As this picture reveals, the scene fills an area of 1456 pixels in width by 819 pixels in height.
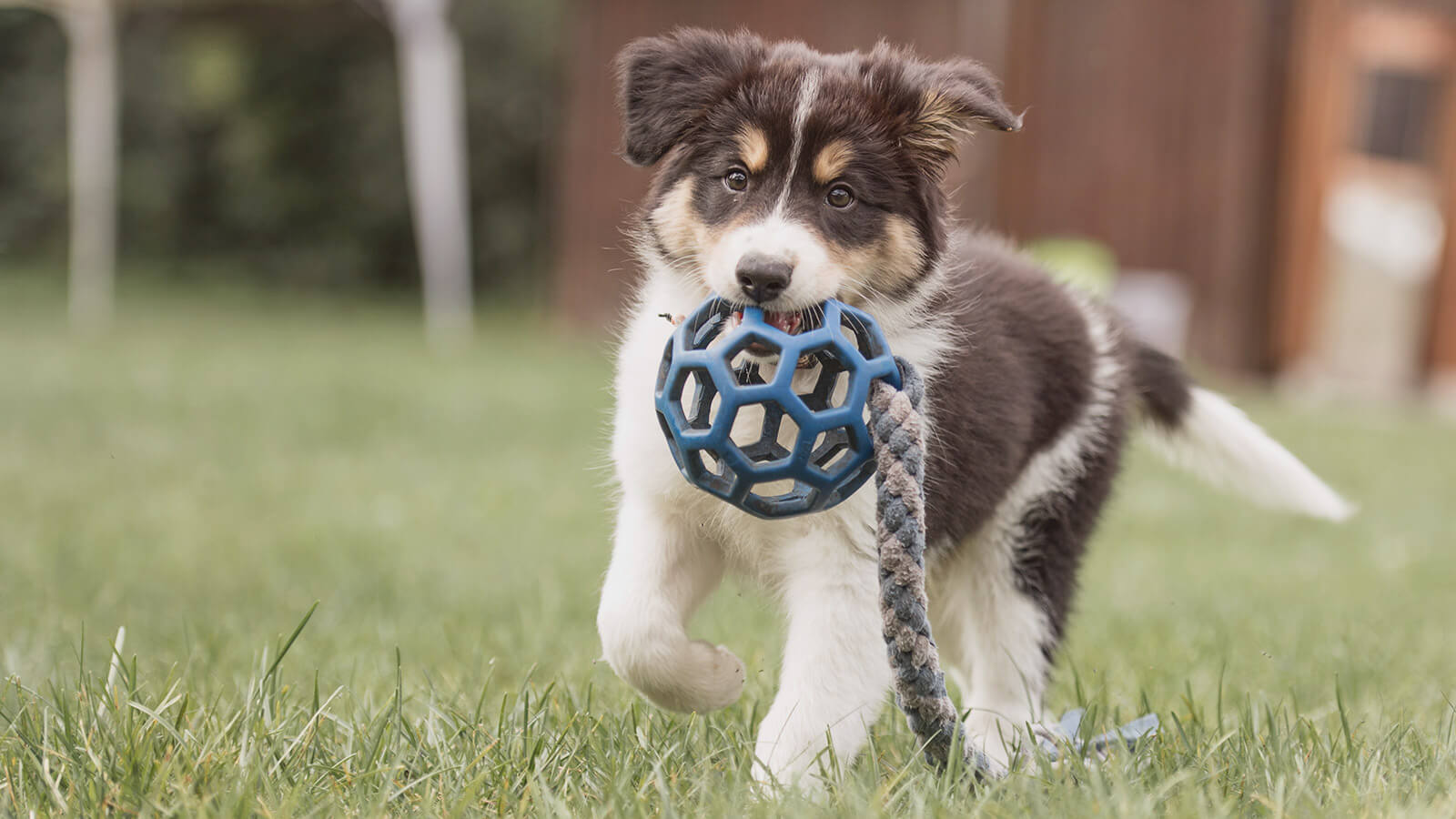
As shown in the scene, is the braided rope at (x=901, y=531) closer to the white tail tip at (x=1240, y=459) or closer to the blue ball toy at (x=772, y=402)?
the blue ball toy at (x=772, y=402)

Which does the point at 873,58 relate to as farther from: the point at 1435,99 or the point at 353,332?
the point at 353,332

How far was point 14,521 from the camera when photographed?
19.0 ft

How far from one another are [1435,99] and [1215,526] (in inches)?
315

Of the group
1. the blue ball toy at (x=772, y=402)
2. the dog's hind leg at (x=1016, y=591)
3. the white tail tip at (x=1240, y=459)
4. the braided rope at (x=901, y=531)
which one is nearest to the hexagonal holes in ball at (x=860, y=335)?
the blue ball toy at (x=772, y=402)

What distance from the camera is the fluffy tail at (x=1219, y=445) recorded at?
12.5 ft

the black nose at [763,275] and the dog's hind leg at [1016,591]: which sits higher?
the black nose at [763,275]

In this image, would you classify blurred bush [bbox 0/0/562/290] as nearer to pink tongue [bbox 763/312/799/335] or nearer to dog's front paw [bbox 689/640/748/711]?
dog's front paw [bbox 689/640/748/711]

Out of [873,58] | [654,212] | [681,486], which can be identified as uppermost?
[873,58]

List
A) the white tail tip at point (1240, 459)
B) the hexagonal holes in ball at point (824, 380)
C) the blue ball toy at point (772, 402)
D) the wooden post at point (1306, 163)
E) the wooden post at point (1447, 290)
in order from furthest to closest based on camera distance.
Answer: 1. the wooden post at point (1447, 290)
2. the wooden post at point (1306, 163)
3. the white tail tip at point (1240, 459)
4. the hexagonal holes in ball at point (824, 380)
5. the blue ball toy at point (772, 402)

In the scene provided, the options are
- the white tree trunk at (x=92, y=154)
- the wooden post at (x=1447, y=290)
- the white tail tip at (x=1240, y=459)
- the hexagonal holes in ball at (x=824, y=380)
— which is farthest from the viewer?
the white tree trunk at (x=92, y=154)

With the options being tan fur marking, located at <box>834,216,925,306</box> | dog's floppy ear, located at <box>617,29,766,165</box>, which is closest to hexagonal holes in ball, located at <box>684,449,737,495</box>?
tan fur marking, located at <box>834,216,925,306</box>

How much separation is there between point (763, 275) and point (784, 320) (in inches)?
5.4

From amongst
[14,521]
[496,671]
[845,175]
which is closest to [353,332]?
[14,521]

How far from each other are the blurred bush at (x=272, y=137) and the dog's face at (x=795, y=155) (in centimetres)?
1971
